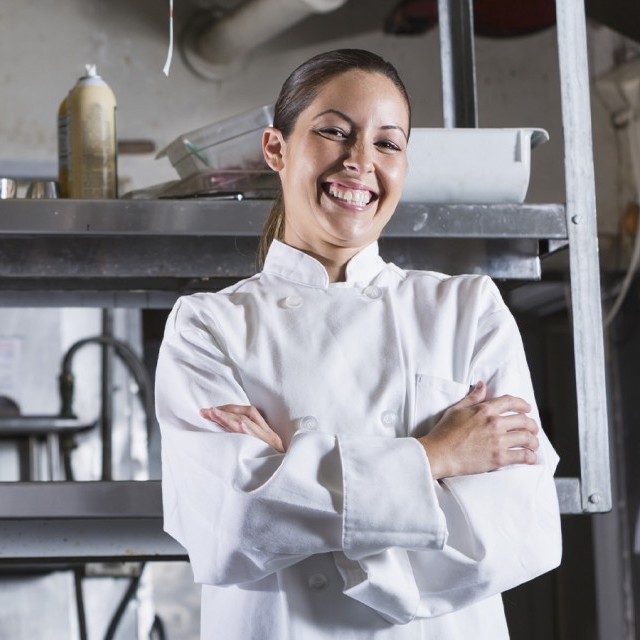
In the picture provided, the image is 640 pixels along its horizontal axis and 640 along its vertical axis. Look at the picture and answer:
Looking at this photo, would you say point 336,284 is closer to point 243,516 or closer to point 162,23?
point 243,516

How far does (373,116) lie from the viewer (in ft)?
3.88

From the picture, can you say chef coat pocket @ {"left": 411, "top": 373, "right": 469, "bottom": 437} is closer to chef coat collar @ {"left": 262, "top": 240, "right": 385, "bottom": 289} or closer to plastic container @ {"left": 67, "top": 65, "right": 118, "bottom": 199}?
chef coat collar @ {"left": 262, "top": 240, "right": 385, "bottom": 289}

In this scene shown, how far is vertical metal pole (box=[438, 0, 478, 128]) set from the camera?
6.08 feet

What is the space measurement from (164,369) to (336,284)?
0.23m

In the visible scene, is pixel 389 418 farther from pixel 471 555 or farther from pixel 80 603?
pixel 80 603

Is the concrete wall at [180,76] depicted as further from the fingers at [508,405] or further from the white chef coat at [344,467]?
the fingers at [508,405]

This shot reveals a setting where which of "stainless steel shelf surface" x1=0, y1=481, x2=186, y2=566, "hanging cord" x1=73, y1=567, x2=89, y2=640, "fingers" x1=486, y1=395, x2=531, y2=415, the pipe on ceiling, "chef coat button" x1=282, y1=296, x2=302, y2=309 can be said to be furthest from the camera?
the pipe on ceiling

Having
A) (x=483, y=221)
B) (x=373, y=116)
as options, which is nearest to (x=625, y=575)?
(x=483, y=221)

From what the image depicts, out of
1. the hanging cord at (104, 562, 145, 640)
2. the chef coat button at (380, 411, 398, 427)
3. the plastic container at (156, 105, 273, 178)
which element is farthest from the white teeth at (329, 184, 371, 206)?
the hanging cord at (104, 562, 145, 640)

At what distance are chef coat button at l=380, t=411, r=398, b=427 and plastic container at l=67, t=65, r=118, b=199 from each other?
26.1 inches

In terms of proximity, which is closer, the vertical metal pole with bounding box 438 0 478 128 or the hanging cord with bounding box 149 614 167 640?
the vertical metal pole with bounding box 438 0 478 128

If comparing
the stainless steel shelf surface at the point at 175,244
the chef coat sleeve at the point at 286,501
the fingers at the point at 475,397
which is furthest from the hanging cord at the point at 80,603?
the fingers at the point at 475,397

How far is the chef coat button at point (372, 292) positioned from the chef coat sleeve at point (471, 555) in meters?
0.27

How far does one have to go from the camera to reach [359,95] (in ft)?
3.90
